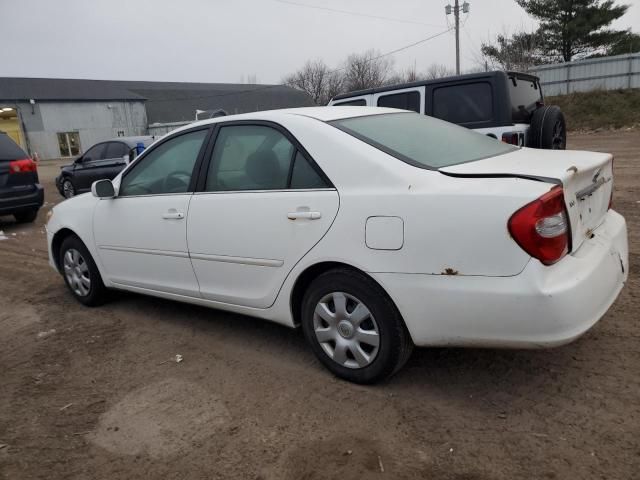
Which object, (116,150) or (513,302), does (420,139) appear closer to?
(513,302)

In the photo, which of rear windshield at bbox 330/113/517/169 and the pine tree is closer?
rear windshield at bbox 330/113/517/169

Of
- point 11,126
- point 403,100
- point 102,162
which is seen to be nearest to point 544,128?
point 403,100

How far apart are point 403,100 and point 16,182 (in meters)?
6.56

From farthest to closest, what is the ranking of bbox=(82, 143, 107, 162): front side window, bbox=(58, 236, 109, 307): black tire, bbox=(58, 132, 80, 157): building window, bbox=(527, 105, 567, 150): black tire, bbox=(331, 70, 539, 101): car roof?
Result: 1. bbox=(58, 132, 80, 157): building window
2. bbox=(82, 143, 107, 162): front side window
3. bbox=(331, 70, 539, 101): car roof
4. bbox=(527, 105, 567, 150): black tire
5. bbox=(58, 236, 109, 307): black tire

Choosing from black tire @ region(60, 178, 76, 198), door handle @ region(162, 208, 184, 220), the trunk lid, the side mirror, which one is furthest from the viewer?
black tire @ region(60, 178, 76, 198)

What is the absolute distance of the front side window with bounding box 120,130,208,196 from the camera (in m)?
3.84

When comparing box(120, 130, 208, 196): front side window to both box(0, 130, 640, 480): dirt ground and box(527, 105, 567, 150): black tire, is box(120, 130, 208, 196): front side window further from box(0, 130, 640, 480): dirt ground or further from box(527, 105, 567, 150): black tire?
box(527, 105, 567, 150): black tire

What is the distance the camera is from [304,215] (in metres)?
3.03

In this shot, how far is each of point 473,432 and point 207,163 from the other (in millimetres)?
2383

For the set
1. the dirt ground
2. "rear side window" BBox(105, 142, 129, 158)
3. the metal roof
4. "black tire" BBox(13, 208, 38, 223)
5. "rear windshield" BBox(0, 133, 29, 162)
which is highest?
the metal roof

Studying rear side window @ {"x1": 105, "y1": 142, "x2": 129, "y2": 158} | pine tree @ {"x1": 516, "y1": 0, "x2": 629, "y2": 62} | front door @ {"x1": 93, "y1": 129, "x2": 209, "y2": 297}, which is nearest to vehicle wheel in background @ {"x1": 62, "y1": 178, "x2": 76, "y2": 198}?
rear side window @ {"x1": 105, "y1": 142, "x2": 129, "y2": 158}

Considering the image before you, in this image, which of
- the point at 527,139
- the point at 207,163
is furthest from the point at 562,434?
the point at 527,139

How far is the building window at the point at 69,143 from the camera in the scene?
4122 cm

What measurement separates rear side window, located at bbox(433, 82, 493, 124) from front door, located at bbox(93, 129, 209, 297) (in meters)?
4.42
